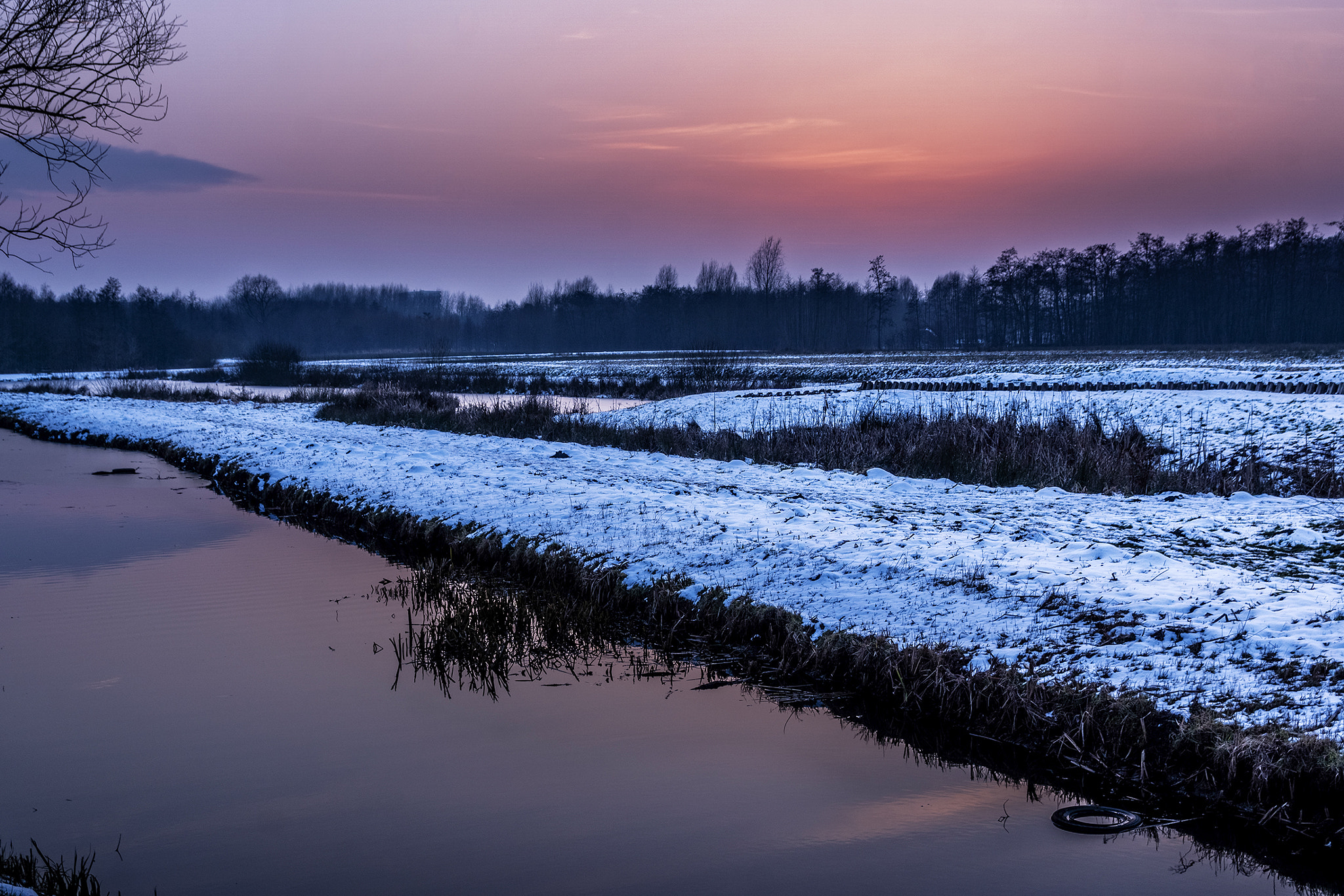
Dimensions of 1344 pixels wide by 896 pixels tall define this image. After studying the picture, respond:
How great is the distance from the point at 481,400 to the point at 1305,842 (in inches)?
1365

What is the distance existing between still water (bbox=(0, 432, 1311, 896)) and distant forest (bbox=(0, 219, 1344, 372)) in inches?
2526

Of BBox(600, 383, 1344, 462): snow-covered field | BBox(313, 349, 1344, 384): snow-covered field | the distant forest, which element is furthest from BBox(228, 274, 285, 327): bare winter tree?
BBox(600, 383, 1344, 462): snow-covered field

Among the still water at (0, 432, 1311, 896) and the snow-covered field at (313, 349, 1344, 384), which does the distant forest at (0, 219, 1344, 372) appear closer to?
the snow-covered field at (313, 349, 1344, 384)

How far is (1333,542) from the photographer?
8.58m

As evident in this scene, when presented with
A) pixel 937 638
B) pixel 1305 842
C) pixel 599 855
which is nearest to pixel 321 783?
pixel 599 855

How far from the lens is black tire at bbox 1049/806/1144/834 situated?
185 inches

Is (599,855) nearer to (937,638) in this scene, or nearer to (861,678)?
(861,678)

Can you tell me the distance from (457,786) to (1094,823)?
362 cm

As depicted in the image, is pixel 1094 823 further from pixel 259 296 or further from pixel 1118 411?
pixel 259 296

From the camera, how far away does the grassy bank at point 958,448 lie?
44.0 ft

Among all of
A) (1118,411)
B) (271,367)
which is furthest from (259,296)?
(1118,411)

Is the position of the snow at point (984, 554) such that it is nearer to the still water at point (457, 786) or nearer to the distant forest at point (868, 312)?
the still water at point (457, 786)

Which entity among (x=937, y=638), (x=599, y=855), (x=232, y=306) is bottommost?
(x=599, y=855)

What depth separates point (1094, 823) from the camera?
477 cm
